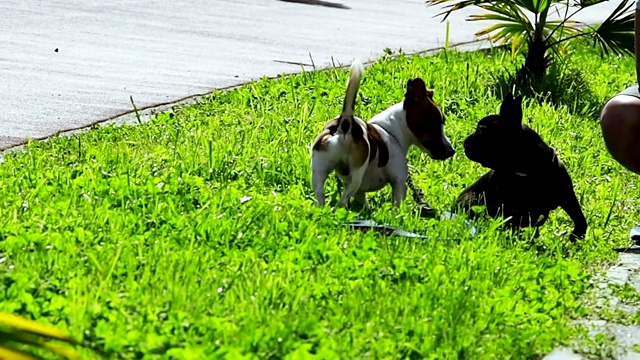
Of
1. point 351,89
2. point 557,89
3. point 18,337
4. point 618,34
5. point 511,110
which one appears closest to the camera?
point 18,337

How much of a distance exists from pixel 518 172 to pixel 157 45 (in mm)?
6364

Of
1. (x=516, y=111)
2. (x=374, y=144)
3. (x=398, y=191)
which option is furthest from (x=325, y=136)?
(x=516, y=111)

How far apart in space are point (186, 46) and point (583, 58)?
13.5 ft

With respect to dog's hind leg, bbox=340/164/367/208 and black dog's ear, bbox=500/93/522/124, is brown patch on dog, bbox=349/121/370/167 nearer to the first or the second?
dog's hind leg, bbox=340/164/367/208

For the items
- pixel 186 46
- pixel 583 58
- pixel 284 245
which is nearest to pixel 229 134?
pixel 284 245

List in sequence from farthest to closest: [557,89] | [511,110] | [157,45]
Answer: [157,45]
[557,89]
[511,110]

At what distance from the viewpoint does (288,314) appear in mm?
4297

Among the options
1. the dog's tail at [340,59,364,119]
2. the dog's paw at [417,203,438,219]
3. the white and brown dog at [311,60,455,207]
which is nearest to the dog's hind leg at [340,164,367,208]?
the white and brown dog at [311,60,455,207]

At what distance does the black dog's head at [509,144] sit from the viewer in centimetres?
579

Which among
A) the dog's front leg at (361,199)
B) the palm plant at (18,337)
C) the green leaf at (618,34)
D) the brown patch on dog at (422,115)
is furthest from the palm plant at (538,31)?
the palm plant at (18,337)

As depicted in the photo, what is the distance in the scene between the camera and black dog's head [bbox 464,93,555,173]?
5.79 metres

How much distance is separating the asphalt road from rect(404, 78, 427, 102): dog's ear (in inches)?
106

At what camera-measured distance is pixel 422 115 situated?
6.10m

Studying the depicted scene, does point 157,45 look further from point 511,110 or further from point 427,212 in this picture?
point 511,110
